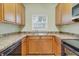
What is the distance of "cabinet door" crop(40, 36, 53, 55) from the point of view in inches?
103

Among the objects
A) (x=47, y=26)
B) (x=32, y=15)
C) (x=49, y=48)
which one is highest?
(x=32, y=15)

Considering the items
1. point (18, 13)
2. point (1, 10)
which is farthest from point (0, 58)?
point (18, 13)

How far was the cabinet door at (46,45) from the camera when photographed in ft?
8.61

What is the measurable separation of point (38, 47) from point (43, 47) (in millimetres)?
104

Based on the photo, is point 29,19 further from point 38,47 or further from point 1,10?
point 1,10

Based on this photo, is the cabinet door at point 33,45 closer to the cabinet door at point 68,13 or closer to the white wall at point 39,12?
the white wall at point 39,12

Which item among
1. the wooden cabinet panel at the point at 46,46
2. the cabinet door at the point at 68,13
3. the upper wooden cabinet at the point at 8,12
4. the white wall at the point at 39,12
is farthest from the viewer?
the white wall at the point at 39,12

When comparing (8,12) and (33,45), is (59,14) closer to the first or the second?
(33,45)

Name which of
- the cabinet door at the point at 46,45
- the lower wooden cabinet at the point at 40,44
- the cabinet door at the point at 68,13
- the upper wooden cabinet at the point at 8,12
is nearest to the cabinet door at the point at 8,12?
the upper wooden cabinet at the point at 8,12

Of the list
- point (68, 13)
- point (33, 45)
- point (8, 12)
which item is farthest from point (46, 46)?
point (8, 12)

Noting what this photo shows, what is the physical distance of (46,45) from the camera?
275 centimetres

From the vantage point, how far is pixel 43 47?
2.73 meters

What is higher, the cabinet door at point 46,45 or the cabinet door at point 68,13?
the cabinet door at point 68,13

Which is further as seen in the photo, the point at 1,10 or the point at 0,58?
the point at 1,10
